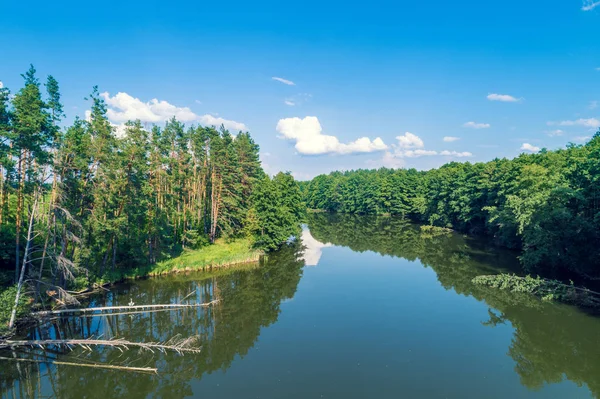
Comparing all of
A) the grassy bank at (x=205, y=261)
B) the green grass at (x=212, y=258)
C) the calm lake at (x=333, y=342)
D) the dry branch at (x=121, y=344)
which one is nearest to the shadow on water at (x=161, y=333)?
the calm lake at (x=333, y=342)

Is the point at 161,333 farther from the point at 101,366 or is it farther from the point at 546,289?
the point at 546,289

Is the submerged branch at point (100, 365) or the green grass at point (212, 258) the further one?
the green grass at point (212, 258)

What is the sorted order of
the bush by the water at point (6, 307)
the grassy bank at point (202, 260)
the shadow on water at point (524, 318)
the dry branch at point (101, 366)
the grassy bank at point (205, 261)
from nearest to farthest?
1. the dry branch at point (101, 366)
2. the shadow on water at point (524, 318)
3. the bush by the water at point (6, 307)
4. the grassy bank at point (205, 261)
5. the grassy bank at point (202, 260)

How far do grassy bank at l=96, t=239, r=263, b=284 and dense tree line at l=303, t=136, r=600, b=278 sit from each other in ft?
98.9

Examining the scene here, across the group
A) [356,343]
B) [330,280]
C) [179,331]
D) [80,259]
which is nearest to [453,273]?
[330,280]

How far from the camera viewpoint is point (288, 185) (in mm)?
53938

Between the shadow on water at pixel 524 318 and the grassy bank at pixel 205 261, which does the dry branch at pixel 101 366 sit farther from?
the shadow on water at pixel 524 318

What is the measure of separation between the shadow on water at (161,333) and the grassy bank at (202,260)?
1.52m

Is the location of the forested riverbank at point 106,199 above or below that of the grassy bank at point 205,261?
above

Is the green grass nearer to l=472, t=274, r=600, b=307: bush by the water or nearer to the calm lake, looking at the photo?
the calm lake

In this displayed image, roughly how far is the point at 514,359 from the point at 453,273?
18.7 m

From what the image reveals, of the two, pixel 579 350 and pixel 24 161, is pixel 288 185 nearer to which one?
pixel 24 161

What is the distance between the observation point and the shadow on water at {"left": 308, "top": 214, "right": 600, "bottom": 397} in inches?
715

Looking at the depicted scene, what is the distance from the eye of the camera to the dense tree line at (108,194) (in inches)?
861
